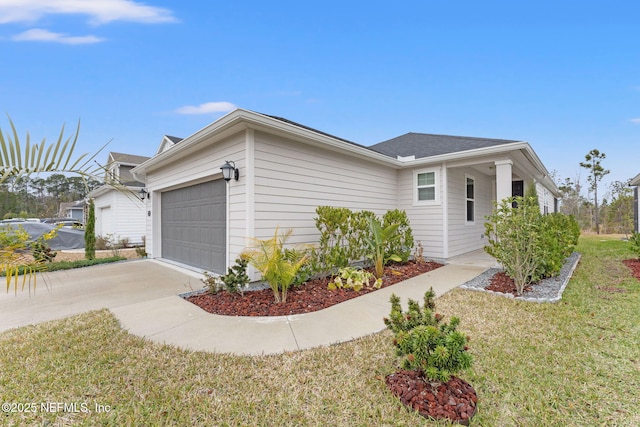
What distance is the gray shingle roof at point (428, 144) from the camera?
7907mm

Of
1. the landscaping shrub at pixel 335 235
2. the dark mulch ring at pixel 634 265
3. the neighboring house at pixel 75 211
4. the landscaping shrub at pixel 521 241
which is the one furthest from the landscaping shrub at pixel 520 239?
the neighboring house at pixel 75 211

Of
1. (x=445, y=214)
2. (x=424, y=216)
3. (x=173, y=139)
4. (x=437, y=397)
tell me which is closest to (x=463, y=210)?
(x=445, y=214)

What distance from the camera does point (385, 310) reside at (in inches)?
158

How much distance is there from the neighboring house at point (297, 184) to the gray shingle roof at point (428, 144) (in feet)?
0.13

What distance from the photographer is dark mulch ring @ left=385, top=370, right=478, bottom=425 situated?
188cm

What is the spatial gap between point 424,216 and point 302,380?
697 cm

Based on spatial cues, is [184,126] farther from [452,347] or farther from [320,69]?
[452,347]

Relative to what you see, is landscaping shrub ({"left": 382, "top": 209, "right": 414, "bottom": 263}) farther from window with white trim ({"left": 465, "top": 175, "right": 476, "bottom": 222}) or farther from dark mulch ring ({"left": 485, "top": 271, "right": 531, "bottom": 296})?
window with white trim ({"left": 465, "top": 175, "right": 476, "bottom": 222})

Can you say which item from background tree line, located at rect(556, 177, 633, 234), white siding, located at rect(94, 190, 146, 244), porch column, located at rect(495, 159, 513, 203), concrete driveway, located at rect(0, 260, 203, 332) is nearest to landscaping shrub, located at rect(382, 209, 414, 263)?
porch column, located at rect(495, 159, 513, 203)

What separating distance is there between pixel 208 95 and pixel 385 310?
8.39 m

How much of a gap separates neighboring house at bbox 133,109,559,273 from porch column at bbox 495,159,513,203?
0.02 m

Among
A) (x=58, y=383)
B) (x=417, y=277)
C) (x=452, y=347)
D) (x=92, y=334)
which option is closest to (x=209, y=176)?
(x=92, y=334)

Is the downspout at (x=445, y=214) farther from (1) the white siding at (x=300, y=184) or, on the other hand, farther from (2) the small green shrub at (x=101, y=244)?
(2) the small green shrub at (x=101, y=244)

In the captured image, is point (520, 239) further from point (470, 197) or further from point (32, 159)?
point (32, 159)
